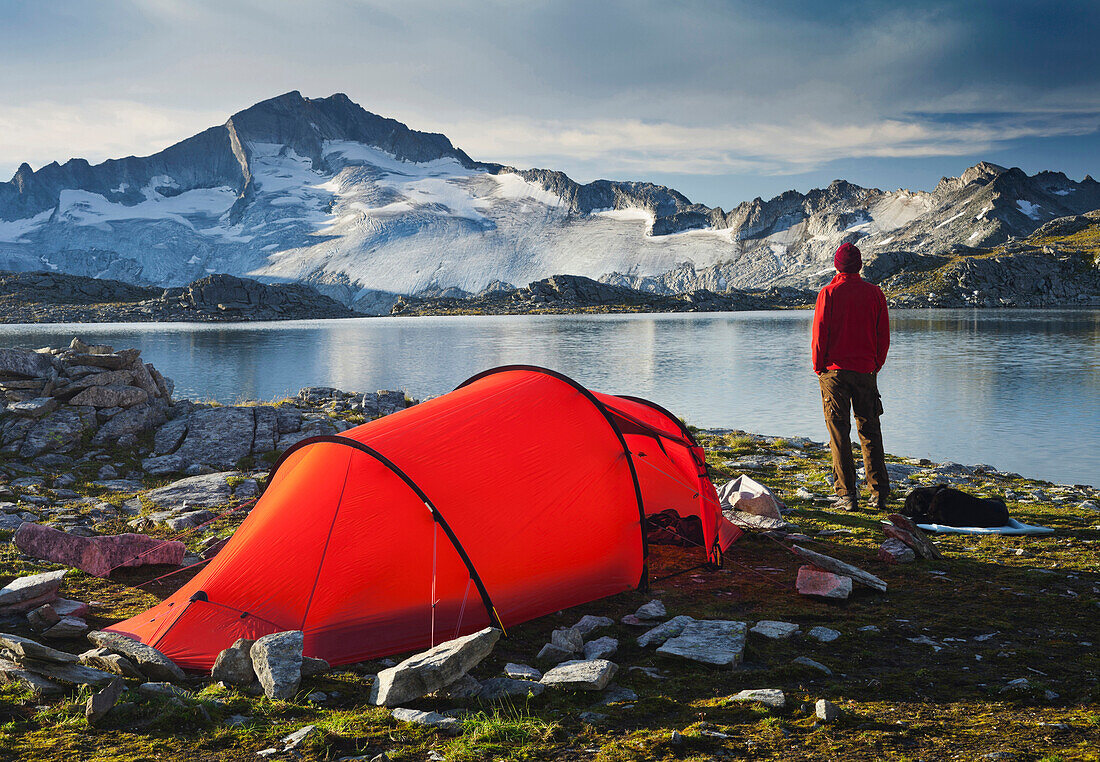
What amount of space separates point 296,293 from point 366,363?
12014 cm

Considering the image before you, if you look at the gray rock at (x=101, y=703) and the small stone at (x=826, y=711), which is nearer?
the small stone at (x=826, y=711)

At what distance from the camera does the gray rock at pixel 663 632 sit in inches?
226

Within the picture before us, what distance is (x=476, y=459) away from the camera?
6.75m

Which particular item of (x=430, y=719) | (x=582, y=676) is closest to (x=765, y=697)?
(x=582, y=676)

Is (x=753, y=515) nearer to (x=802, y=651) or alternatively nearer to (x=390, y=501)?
(x=802, y=651)

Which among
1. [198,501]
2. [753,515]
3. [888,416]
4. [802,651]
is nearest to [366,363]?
[888,416]

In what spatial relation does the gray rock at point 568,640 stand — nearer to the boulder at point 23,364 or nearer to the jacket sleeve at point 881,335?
the jacket sleeve at point 881,335

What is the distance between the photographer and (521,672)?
5137 mm

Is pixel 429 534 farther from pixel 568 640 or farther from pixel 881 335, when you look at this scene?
pixel 881 335

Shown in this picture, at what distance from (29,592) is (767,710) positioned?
20.6 feet

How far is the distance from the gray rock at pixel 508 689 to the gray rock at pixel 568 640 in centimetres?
74

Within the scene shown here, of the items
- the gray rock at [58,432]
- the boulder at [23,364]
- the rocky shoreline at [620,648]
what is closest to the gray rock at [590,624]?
the rocky shoreline at [620,648]

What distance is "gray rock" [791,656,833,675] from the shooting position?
5055 millimetres

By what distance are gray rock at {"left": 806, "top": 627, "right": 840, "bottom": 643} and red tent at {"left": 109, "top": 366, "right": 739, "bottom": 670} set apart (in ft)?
5.99
